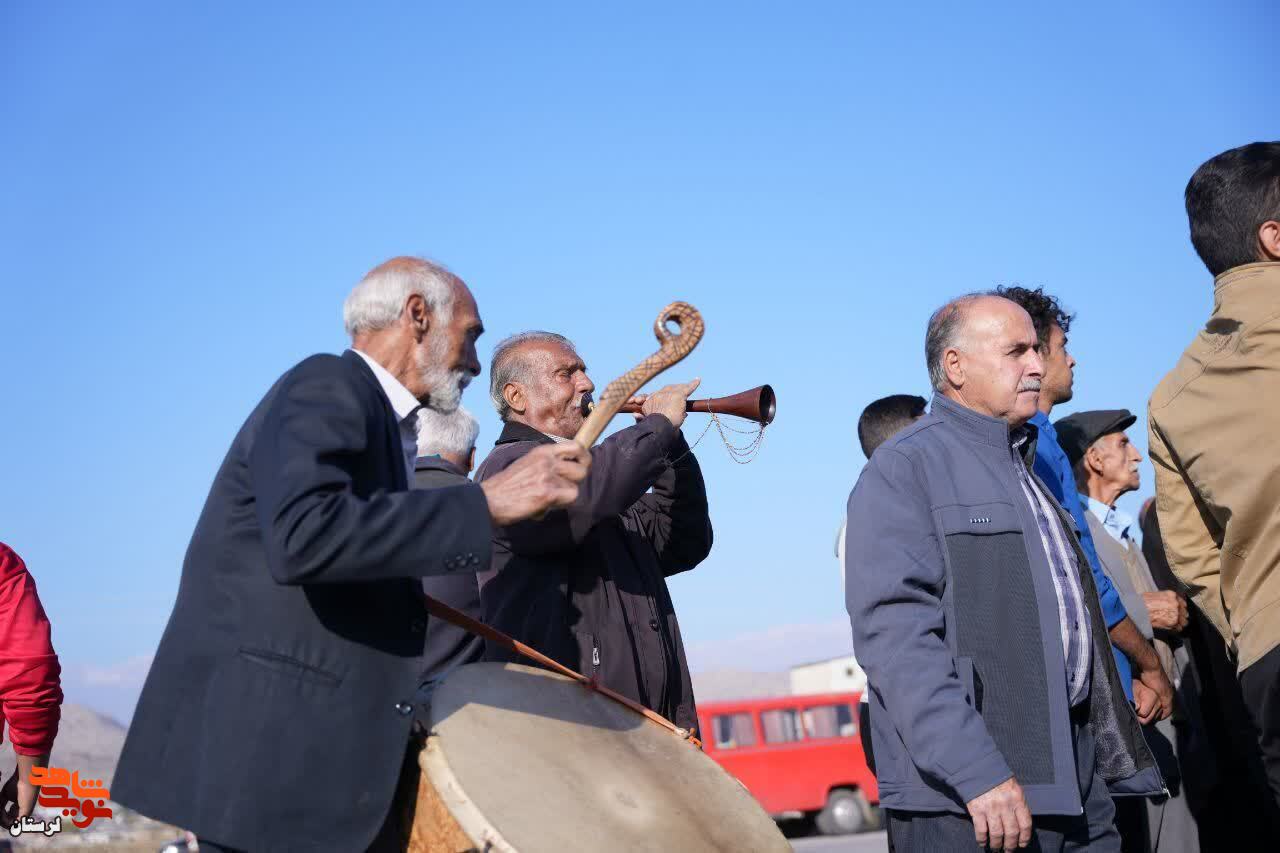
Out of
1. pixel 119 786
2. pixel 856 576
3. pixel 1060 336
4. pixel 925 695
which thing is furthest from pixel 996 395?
pixel 119 786

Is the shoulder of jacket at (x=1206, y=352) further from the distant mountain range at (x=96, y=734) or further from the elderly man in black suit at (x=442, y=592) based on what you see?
the distant mountain range at (x=96, y=734)

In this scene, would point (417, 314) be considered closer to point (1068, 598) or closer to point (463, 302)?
point (463, 302)

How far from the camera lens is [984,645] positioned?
360 centimetres

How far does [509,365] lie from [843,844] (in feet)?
45.5

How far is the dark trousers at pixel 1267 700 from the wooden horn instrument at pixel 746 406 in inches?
79.6

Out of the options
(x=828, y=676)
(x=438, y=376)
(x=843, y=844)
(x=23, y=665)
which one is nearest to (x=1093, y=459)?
(x=438, y=376)

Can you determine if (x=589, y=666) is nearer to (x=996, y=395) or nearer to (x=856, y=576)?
(x=856, y=576)

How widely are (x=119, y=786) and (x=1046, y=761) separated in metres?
2.33

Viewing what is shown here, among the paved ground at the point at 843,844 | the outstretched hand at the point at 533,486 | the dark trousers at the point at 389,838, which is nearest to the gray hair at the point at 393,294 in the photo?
the outstretched hand at the point at 533,486

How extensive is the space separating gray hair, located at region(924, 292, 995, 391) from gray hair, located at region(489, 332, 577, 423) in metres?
1.48

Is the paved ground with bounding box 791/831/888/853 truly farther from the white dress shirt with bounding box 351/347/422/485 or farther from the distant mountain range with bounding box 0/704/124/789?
the distant mountain range with bounding box 0/704/124/789

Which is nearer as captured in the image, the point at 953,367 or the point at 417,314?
the point at 417,314

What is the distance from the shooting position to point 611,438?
4.20 metres

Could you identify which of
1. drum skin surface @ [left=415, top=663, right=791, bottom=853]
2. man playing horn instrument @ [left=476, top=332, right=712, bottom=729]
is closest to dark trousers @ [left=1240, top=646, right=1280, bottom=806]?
drum skin surface @ [left=415, top=663, right=791, bottom=853]
